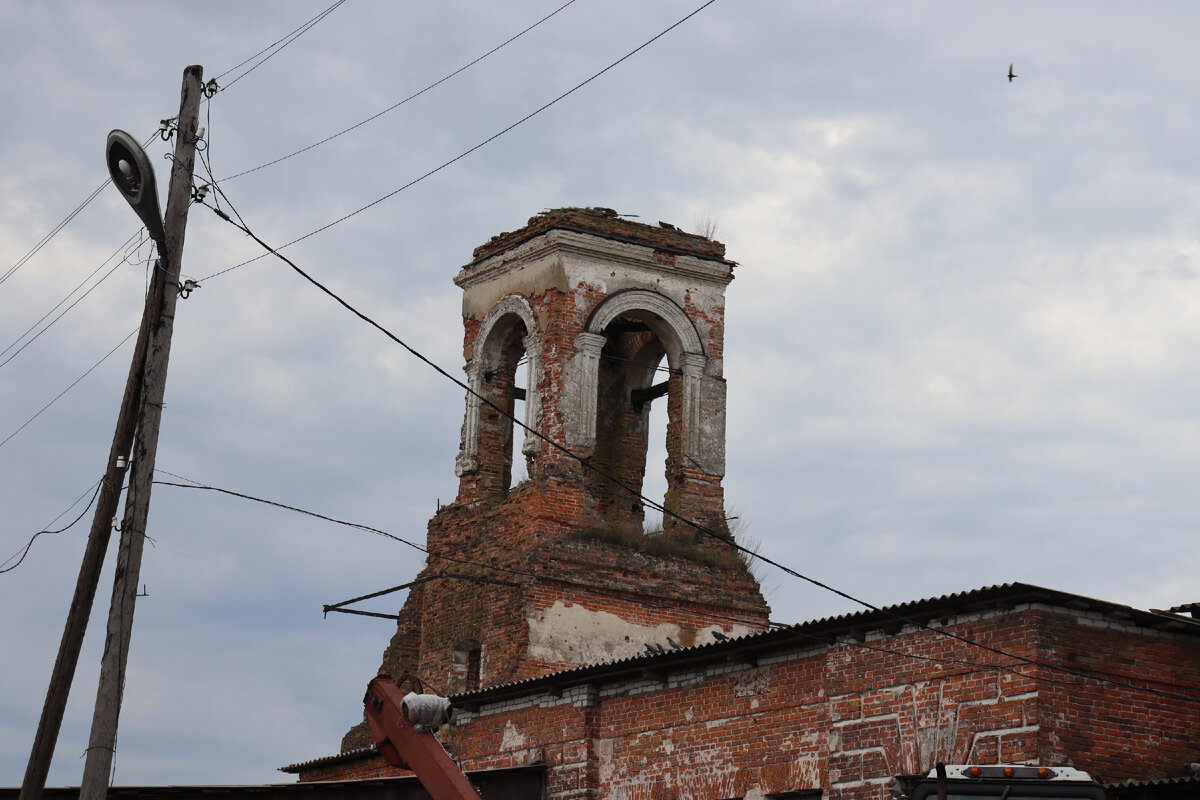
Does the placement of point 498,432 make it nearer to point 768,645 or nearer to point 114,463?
point 768,645

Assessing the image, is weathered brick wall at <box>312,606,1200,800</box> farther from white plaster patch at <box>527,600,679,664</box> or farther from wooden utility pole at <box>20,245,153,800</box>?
wooden utility pole at <box>20,245,153,800</box>

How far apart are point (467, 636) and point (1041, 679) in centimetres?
1077

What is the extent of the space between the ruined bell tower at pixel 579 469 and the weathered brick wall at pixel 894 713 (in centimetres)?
410

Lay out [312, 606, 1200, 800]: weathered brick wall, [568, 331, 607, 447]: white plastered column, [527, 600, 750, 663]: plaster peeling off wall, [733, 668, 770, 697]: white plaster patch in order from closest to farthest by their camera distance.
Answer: [312, 606, 1200, 800]: weathered brick wall, [733, 668, 770, 697]: white plaster patch, [527, 600, 750, 663]: plaster peeling off wall, [568, 331, 607, 447]: white plastered column

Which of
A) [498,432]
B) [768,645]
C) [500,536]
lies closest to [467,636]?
[500,536]

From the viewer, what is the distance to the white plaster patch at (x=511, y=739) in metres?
20.3

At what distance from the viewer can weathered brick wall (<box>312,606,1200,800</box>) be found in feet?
48.8

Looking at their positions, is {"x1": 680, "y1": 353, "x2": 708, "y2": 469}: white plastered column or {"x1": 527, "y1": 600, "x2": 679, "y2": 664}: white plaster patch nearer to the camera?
{"x1": 527, "y1": 600, "x2": 679, "y2": 664}: white plaster patch

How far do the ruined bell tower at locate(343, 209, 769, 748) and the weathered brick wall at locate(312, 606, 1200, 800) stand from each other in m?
4.10

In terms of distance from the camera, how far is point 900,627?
16.0 m

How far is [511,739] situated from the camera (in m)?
20.4

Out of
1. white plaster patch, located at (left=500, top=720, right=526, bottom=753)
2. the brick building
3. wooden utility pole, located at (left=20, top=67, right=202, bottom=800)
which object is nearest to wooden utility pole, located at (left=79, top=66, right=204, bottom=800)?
wooden utility pole, located at (left=20, top=67, right=202, bottom=800)

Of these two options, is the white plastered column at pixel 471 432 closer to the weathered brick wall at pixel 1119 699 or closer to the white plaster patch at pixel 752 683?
the white plaster patch at pixel 752 683

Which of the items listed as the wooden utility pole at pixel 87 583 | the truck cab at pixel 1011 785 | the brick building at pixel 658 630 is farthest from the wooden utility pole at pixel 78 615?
the truck cab at pixel 1011 785
